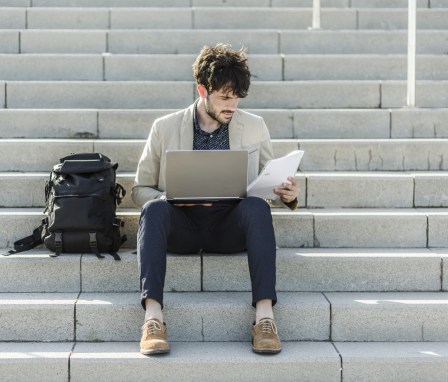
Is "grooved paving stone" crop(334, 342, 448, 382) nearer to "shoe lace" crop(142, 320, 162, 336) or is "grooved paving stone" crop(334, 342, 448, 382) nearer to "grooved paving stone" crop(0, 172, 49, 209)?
"shoe lace" crop(142, 320, 162, 336)

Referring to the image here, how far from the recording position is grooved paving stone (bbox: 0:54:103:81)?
6.23 metres

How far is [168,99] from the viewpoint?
5.93 m

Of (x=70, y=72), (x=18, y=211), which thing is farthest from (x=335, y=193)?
(x=70, y=72)

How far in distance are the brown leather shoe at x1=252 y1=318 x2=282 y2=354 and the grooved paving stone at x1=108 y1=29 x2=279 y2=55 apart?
316 centimetres

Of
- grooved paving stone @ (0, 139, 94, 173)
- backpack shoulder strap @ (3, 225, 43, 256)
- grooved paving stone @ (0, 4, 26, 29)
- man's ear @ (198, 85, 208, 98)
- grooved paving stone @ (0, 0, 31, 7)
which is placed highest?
grooved paving stone @ (0, 0, 31, 7)

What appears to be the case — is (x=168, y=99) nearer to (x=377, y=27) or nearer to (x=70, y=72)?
(x=70, y=72)

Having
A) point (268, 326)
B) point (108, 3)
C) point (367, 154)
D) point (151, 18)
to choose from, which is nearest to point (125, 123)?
point (367, 154)

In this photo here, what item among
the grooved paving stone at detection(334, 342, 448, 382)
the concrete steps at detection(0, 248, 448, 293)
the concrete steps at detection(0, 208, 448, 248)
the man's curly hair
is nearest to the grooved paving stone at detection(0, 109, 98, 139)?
the concrete steps at detection(0, 208, 448, 248)

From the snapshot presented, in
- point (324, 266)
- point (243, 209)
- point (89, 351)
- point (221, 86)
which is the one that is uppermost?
point (221, 86)

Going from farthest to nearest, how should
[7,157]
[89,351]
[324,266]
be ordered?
1. [7,157]
2. [324,266]
3. [89,351]

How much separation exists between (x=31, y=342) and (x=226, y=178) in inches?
51.1

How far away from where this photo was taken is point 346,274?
452cm

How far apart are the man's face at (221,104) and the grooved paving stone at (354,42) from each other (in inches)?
95.3

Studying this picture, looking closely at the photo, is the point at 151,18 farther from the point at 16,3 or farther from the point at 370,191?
the point at 370,191
